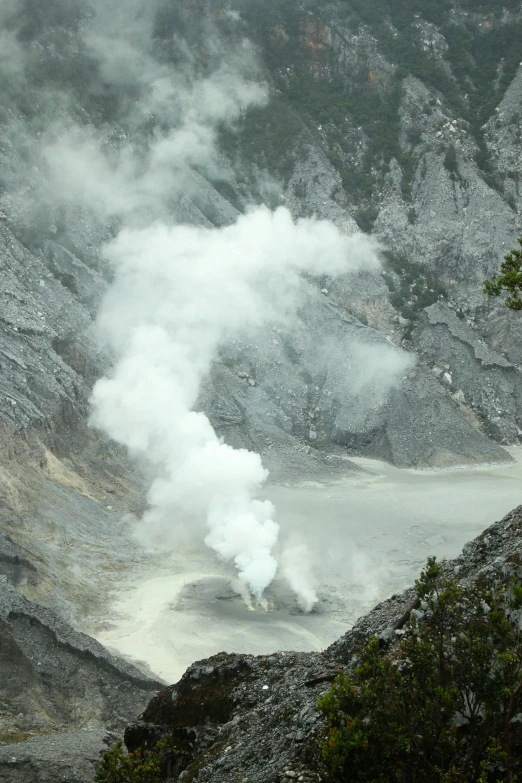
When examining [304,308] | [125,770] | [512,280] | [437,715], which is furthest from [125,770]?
[304,308]

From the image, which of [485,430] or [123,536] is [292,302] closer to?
[485,430]

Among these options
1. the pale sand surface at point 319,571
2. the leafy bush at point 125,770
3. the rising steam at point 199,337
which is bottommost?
the leafy bush at point 125,770

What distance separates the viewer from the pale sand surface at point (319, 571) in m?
24.5

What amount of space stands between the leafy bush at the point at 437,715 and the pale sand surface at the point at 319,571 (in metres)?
15.3

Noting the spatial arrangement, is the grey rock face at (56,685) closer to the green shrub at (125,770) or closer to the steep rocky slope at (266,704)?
the steep rocky slope at (266,704)

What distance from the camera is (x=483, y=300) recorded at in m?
60.7

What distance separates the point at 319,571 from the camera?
29906 mm

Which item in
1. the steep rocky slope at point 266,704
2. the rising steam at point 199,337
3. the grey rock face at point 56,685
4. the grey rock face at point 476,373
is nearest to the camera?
the steep rocky slope at point 266,704

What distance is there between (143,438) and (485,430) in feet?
82.8

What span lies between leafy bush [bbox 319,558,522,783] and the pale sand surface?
50.1 ft

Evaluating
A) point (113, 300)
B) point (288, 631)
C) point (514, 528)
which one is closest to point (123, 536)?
point (288, 631)

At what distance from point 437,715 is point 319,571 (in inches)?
871

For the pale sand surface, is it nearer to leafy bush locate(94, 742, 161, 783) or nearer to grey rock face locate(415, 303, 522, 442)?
grey rock face locate(415, 303, 522, 442)

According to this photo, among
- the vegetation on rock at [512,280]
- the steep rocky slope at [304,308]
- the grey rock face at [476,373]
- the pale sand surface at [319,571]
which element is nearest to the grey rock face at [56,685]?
the steep rocky slope at [304,308]
